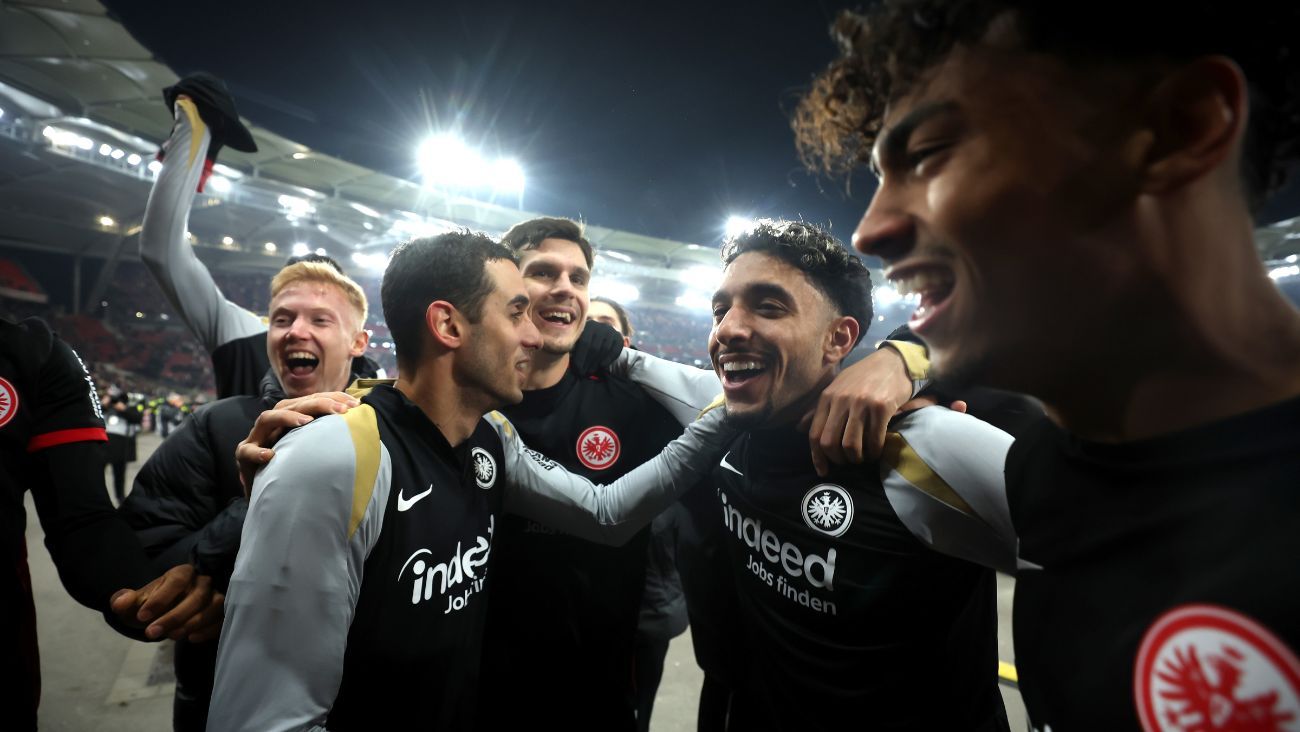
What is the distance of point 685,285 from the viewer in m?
29.3

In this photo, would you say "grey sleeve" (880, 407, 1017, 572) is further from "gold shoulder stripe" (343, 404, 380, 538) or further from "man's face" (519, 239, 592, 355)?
"man's face" (519, 239, 592, 355)

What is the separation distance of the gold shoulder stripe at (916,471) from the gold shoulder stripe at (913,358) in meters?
0.30

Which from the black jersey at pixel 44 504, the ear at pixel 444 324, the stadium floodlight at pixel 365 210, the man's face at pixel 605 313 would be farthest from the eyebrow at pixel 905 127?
the stadium floodlight at pixel 365 210

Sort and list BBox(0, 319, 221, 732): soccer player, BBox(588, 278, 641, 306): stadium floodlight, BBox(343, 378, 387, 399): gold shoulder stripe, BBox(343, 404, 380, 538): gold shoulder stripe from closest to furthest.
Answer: BBox(343, 404, 380, 538): gold shoulder stripe < BBox(0, 319, 221, 732): soccer player < BBox(343, 378, 387, 399): gold shoulder stripe < BBox(588, 278, 641, 306): stadium floodlight

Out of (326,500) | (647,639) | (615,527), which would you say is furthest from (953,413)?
(647,639)

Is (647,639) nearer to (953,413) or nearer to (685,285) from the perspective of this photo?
(953,413)

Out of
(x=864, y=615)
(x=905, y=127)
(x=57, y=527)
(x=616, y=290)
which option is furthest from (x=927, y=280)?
(x=616, y=290)

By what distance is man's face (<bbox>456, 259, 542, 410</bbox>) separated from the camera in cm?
187

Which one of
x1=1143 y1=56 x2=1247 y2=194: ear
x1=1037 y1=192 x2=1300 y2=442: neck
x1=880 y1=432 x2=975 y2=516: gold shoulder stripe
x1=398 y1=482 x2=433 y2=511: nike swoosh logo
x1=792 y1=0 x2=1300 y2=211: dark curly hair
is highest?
x1=792 y1=0 x2=1300 y2=211: dark curly hair

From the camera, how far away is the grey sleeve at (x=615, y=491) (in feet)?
6.89

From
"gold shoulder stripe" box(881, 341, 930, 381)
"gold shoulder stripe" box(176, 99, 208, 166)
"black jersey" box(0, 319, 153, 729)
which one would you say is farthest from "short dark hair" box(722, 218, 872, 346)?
"gold shoulder stripe" box(176, 99, 208, 166)

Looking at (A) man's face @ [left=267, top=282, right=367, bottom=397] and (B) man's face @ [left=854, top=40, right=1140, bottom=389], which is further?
(A) man's face @ [left=267, top=282, right=367, bottom=397]

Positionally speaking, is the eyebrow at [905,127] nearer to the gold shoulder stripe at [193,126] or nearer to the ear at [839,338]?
the ear at [839,338]

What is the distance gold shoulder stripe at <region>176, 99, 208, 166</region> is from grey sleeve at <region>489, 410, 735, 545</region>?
2228 mm
